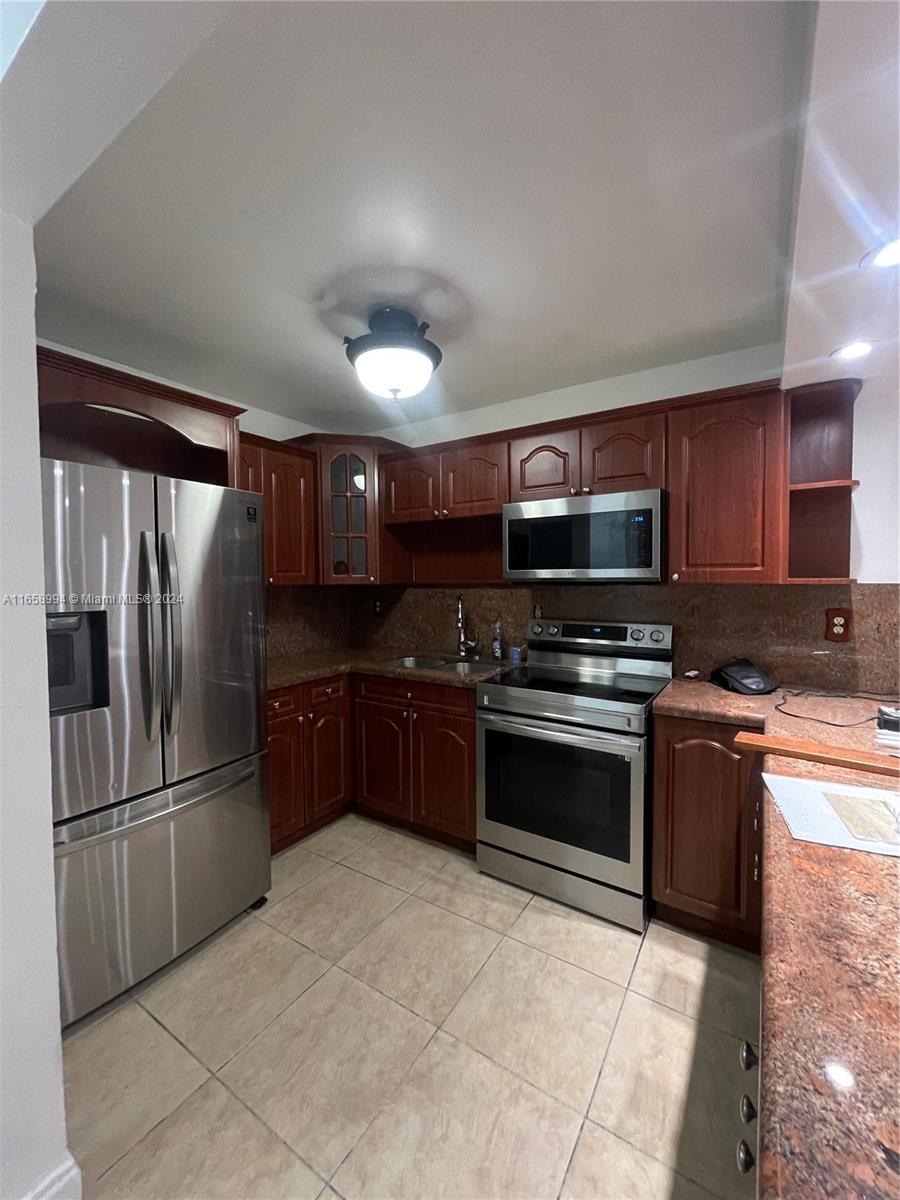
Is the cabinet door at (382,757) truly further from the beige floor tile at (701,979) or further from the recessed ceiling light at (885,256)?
the recessed ceiling light at (885,256)

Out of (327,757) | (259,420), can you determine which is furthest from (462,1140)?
(259,420)

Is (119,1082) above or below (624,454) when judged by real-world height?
below

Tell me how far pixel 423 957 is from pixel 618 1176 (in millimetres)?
845

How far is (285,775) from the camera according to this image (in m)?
2.48

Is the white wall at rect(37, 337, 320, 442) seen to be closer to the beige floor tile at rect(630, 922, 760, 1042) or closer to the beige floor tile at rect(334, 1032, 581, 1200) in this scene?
the beige floor tile at rect(334, 1032, 581, 1200)

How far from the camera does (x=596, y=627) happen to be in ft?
8.39

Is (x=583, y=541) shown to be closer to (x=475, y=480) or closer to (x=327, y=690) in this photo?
(x=475, y=480)

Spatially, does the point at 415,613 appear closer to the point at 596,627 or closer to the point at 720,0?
the point at 596,627

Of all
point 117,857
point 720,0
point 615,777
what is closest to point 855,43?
point 720,0

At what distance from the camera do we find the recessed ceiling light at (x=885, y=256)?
1118 mm

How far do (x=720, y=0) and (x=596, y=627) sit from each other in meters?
2.11

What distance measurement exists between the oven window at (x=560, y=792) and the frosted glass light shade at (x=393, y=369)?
5.20ft

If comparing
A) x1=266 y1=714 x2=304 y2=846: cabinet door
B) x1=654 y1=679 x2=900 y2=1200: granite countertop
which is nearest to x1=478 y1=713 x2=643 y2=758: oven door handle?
x1=654 y1=679 x2=900 y2=1200: granite countertop

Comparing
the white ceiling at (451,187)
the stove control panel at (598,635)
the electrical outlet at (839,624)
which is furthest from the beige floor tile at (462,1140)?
the white ceiling at (451,187)
